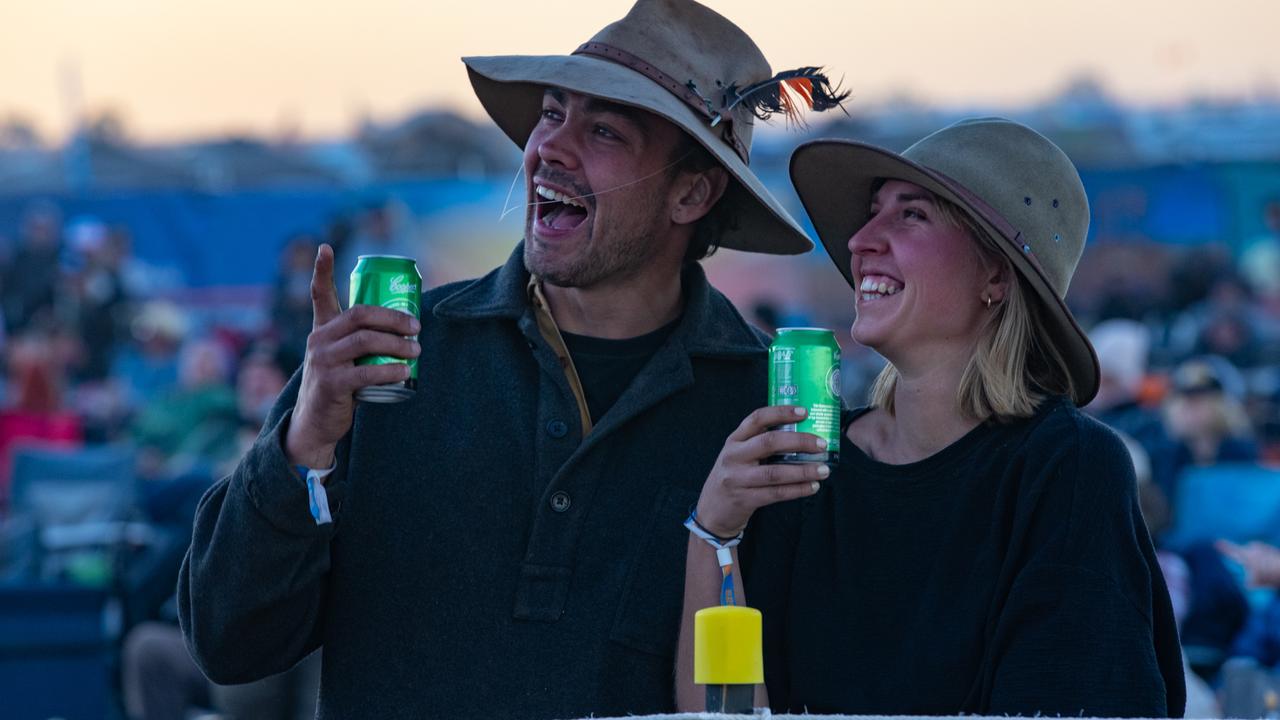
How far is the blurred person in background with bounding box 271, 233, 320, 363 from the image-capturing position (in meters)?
11.4

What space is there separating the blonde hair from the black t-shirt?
2.29ft

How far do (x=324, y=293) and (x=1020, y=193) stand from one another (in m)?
1.19

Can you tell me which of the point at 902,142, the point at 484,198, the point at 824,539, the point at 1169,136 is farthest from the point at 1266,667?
the point at 1169,136

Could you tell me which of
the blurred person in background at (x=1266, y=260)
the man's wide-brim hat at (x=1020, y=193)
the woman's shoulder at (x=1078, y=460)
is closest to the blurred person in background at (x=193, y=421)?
the blurred person in background at (x=1266, y=260)

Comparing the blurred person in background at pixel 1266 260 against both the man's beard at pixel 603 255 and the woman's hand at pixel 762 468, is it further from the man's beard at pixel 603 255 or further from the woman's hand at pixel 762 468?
the woman's hand at pixel 762 468

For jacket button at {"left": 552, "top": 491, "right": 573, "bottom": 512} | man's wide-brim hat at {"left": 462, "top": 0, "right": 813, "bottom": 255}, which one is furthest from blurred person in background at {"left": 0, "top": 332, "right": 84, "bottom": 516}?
jacket button at {"left": 552, "top": 491, "right": 573, "bottom": 512}

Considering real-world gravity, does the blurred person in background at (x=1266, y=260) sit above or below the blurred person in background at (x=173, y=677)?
above

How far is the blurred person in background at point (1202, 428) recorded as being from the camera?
7.54 m

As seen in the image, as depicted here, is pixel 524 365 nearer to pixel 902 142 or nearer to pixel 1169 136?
pixel 902 142

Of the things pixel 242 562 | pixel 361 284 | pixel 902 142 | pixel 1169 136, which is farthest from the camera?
pixel 1169 136

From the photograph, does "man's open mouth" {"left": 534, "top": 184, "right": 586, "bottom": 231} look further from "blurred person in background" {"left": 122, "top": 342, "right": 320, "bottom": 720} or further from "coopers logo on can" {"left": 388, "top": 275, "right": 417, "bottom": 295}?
"blurred person in background" {"left": 122, "top": 342, "right": 320, "bottom": 720}

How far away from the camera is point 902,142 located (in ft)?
35.4

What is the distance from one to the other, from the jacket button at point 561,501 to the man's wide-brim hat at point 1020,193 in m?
0.81

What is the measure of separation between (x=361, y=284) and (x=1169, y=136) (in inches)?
454
